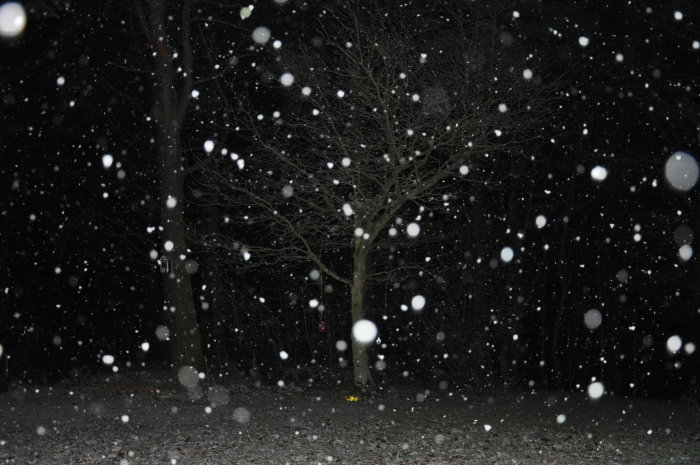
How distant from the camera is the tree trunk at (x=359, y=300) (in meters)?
14.3

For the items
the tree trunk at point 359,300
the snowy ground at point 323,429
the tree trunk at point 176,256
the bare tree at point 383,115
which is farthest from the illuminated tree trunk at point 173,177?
the tree trunk at point 359,300

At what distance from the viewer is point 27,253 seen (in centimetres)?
1823

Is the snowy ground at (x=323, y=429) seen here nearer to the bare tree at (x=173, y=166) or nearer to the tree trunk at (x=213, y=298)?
the bare tree at (x=173, y=166)

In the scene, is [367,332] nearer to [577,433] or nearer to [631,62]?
[577,433]

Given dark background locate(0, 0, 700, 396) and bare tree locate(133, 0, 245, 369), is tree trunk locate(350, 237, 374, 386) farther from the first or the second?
bare tree locate(133, 0, 245, 369)

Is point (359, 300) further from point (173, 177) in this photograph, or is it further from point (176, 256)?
point (173, 177)

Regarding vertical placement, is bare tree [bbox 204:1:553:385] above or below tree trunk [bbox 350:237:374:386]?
above

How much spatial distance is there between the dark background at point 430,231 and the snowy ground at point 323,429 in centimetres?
349

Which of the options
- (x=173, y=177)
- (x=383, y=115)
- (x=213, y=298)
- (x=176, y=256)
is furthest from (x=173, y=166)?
(x=213, y=298)

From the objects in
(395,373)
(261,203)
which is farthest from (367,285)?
(261,203)

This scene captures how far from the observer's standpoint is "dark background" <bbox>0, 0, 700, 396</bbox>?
1531 centimetres

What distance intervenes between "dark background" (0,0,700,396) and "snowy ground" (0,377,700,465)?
3486 mm

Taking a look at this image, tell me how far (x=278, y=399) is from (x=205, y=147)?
573 centimetres

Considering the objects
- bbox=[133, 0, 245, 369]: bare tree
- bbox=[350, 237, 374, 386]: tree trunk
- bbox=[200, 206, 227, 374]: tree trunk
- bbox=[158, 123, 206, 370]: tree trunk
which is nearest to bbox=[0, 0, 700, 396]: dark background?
bbox=[200, 206, 227, 374]: tree trunk
